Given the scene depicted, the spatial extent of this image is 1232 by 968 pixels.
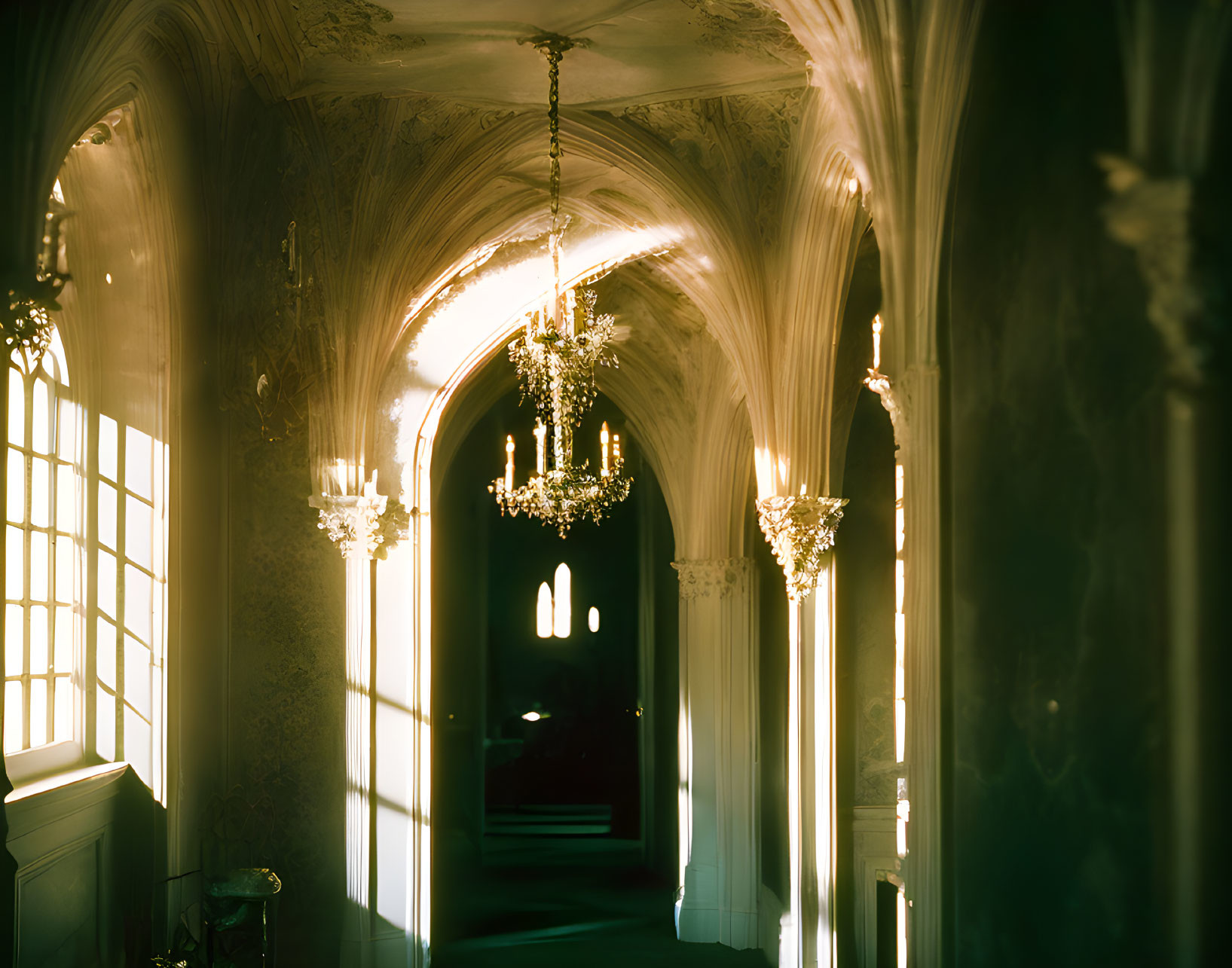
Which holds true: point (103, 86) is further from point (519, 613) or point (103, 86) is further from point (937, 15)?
point (519, 613)

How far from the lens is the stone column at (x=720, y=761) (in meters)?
11.4

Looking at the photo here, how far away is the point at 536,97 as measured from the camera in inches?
308

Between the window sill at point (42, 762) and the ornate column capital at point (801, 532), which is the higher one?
the ornate column capital at point (801, 532)

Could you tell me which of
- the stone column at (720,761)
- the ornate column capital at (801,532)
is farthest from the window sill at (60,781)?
the stone column at (720,761)

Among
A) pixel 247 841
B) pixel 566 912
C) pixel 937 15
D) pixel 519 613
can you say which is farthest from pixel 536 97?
pixel 519 613

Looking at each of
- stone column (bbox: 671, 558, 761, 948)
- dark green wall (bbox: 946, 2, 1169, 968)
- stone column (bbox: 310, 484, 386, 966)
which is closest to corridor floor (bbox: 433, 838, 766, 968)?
stone column (bbox: 671, 558, 761, 948)

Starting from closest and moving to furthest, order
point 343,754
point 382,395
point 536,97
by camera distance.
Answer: point 536,97, point 343,754, point 382,395

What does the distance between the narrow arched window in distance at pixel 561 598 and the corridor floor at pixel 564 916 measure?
370 centimetres

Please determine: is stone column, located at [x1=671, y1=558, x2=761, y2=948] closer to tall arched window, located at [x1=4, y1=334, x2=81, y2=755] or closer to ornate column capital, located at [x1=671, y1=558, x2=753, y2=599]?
ornate column capital, located at [x1=671, y1=558, x2=753, y2=599]

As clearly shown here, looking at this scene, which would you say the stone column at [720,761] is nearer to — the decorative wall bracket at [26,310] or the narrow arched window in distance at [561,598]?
the narrow arched window in distance at [561,598]

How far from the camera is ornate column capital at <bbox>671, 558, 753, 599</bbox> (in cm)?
1191

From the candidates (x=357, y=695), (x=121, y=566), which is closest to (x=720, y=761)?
(x=357, y=695)

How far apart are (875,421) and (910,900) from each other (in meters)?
6.75

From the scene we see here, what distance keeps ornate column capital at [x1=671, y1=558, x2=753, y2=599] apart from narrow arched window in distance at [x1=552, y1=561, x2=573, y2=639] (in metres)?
6.76
